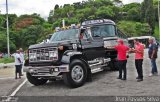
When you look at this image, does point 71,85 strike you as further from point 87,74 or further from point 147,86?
point 147,86

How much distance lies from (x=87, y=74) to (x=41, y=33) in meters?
79.7

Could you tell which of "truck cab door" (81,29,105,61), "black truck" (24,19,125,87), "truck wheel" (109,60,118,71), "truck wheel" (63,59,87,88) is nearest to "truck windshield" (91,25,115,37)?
"black truck" (24,19,125,87)

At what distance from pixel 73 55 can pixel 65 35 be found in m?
1.89

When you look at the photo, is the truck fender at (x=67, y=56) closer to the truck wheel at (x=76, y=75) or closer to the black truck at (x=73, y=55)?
the black truck at (x=73, y=55)

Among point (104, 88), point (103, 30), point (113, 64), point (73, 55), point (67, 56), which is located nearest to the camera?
point (104, 88)

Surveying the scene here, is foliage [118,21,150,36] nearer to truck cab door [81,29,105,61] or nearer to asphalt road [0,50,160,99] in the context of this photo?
truck cab door [81,29,105,61]

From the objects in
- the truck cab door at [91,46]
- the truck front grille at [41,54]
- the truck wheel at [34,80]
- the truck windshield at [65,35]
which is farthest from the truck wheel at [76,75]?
the truck wheel at [34,80]

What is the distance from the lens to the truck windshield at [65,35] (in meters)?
16.3

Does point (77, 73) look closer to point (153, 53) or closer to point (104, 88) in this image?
point (104, 88)

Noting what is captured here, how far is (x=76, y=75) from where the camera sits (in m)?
14.9

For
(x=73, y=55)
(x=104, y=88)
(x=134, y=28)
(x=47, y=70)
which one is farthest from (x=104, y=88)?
(x=134, y=28)

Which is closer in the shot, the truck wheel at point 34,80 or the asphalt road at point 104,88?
the asphalt road at point 104,88

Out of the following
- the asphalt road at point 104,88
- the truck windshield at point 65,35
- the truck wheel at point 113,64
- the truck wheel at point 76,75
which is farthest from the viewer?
the truck wheel at point 113,64

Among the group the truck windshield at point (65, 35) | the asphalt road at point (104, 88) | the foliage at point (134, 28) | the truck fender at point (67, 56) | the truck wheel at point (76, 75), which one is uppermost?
the foliage at point (134, 28)
